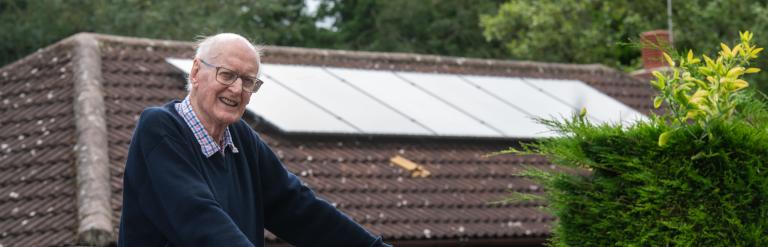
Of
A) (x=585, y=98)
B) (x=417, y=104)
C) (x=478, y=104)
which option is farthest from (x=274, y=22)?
(x=417, y=104)

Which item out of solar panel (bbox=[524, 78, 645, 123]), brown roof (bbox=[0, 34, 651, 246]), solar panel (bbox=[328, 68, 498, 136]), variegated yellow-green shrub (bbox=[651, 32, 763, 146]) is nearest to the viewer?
variegated yellow-green shrub (bbox=[651, 32, 763, 146])

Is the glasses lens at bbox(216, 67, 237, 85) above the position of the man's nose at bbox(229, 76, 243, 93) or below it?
above

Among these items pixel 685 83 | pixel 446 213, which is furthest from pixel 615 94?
pixel 685 83

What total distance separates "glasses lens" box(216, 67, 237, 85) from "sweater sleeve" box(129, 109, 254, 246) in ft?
0.59

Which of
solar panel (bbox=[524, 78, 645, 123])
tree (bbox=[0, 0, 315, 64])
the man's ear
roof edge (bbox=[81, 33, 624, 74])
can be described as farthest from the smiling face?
tree (bbox=[0, 0, 315, 64])

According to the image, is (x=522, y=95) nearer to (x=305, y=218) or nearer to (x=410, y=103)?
(x=410, y=103)

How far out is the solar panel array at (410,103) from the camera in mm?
12938

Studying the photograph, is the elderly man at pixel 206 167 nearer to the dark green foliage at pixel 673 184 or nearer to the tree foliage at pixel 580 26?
the dark green foliage at pixel 673 184

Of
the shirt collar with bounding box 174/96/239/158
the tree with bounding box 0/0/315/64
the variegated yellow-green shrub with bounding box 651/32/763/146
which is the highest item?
the tree with bounding box 0/0/315/64

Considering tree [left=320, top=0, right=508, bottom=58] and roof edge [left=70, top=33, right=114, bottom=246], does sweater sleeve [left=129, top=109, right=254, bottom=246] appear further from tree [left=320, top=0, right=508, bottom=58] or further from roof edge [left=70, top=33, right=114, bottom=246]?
tree [left=320, top=0, right=508, bottom=58]

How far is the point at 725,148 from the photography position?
194 inches

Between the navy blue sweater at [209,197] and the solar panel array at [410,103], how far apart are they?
26.7ft

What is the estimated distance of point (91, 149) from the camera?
36.4 ft

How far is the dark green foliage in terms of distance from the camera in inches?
192
